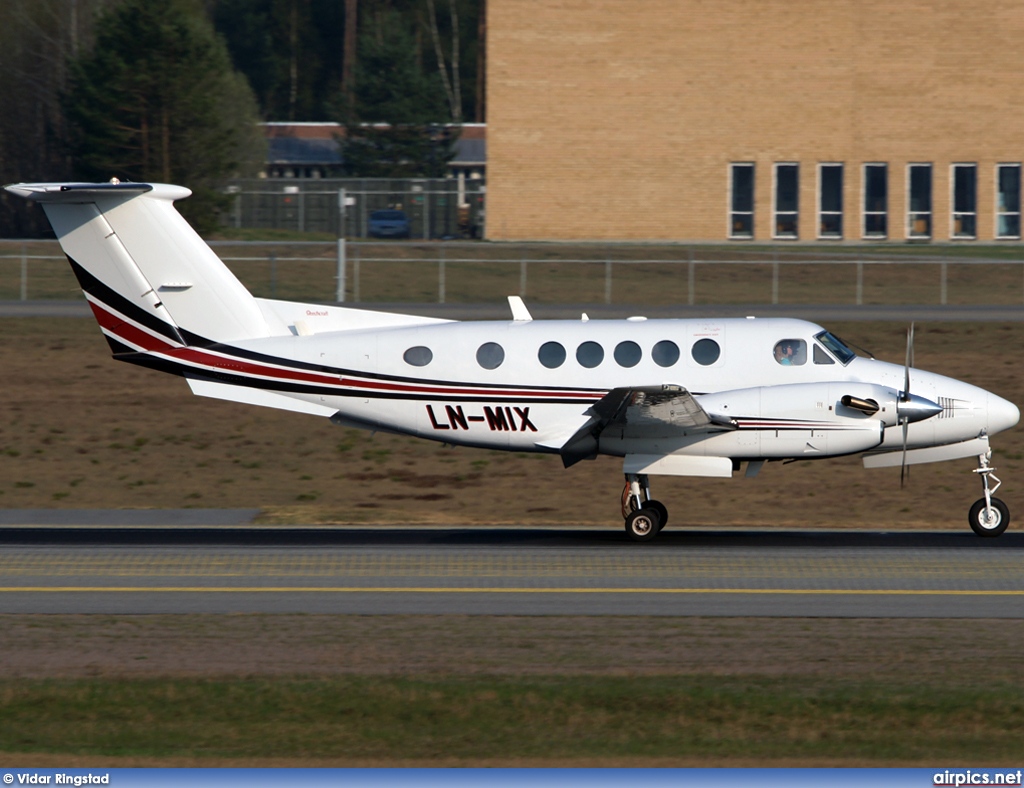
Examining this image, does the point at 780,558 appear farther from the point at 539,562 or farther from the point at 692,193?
the point at 692,193

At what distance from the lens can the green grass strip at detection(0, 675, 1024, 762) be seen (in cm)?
979

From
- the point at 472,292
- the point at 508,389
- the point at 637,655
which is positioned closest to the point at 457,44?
the point at 472,292

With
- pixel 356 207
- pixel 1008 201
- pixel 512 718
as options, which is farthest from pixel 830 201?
pixel 512 718

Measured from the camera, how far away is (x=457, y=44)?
107375 mm

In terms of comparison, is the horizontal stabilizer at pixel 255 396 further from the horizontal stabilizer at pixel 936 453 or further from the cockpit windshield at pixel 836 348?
the horizontal stabilizer at pixel 936 453

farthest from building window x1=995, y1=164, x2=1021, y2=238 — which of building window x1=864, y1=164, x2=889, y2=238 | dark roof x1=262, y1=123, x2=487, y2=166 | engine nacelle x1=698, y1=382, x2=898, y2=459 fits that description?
engine nacelle x1=698, y1=382, x2=898, y2=459

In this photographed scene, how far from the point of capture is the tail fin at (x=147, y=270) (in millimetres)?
18953

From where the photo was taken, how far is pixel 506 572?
53.1ft

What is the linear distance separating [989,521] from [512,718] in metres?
10.1

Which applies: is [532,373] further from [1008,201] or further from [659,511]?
[1008,201]

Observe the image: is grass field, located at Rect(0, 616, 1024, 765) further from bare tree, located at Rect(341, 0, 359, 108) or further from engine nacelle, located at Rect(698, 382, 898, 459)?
bare tree, located at Rect(341, 0, 359, 108)

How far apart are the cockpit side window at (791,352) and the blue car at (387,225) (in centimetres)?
5467

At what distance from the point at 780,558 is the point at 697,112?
50925 mm

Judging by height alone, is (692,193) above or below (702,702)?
above
